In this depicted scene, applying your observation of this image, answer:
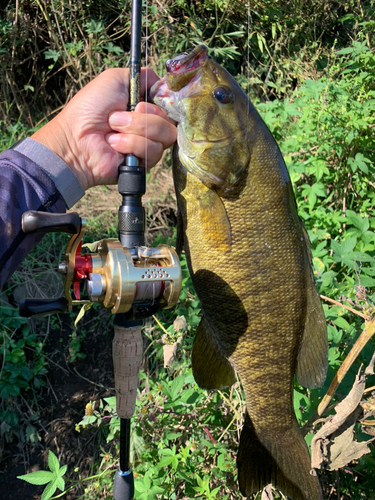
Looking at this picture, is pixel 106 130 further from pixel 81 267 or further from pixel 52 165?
pixel 81 267

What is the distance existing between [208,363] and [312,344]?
43cm

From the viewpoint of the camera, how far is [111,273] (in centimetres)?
117

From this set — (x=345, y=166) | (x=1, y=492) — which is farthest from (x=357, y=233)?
(x=1, y=492)

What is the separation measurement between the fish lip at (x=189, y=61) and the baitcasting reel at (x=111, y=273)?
0.69 meters

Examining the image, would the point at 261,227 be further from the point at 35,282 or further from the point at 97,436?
the point at 35,282

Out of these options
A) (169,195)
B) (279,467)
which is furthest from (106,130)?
(169,195)

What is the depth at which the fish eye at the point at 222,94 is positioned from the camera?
1.53 meters

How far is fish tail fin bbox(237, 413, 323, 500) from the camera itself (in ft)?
4.96

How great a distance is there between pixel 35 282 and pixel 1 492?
1658 mm

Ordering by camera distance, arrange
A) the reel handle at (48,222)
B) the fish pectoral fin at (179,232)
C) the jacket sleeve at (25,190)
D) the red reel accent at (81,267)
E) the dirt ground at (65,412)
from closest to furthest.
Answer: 1. the reel handle at (48,222)
2. the red reel accent at (81,267)
3. the jacket sleeve at (25,190)
4. the fish pectoral fin at (179,232)
5. the dirt ground at (65,412)

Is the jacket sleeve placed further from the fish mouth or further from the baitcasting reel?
the fish mouth

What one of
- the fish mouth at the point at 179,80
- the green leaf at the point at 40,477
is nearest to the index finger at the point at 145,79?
the fish mouth at the point at 179,80

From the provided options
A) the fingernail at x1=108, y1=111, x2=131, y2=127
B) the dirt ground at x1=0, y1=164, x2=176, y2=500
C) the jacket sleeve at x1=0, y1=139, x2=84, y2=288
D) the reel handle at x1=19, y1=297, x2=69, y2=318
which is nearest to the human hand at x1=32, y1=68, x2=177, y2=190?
the fingernail at x1=108, y1=111, x2=131, y2=127

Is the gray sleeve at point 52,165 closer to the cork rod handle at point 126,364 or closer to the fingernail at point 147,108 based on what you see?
the fingernail at point 147,108
